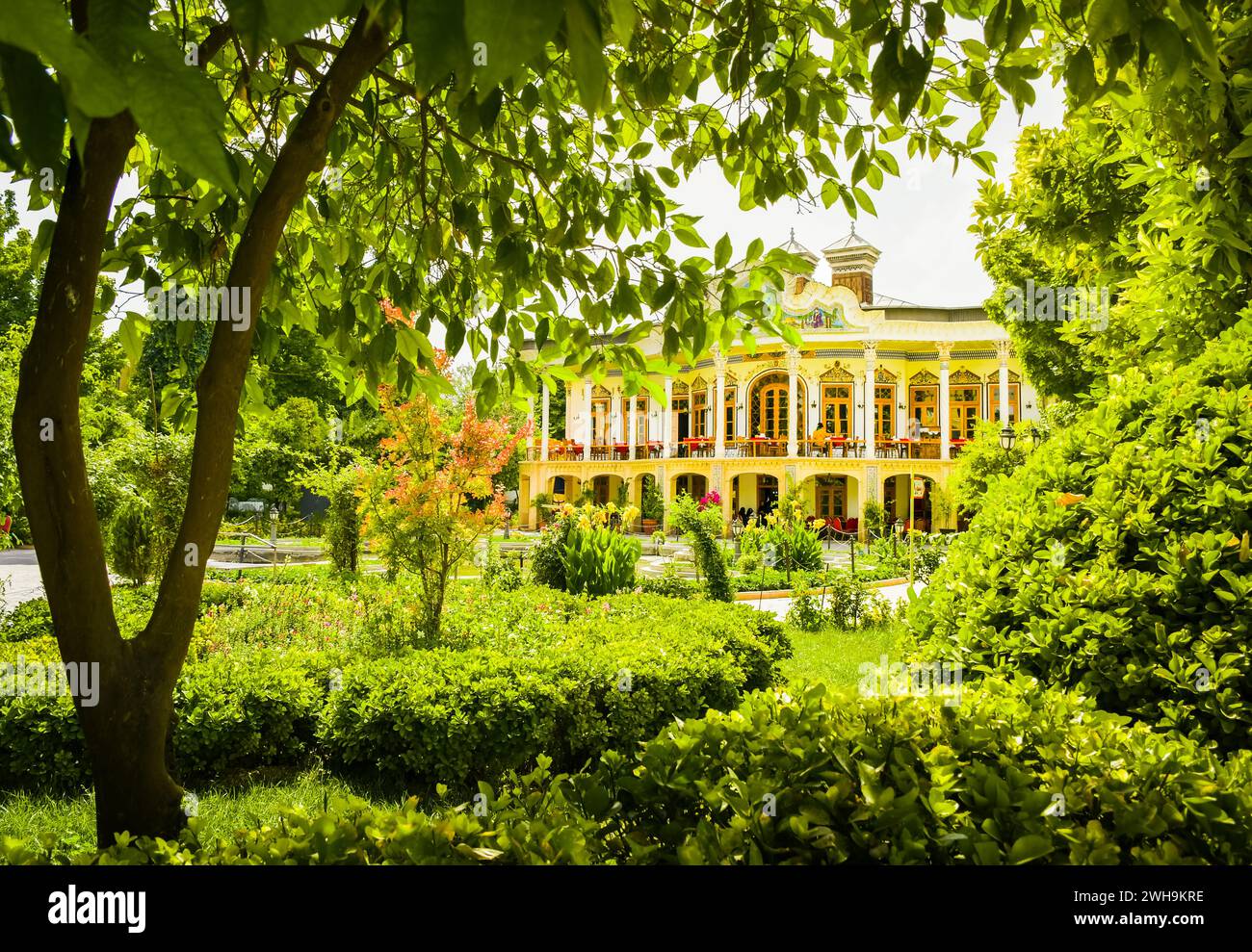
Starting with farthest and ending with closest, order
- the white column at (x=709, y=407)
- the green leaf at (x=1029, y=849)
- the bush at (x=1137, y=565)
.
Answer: the white column at (x=709, y=407), the bush at (x=1137, y=565), the green leaf at (x=1029, y=849)

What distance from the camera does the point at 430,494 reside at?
7.68m

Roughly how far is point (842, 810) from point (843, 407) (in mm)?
29891

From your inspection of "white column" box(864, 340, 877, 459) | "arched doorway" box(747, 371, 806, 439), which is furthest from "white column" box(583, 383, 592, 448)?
"white column" box(864, 340, 877, 459)

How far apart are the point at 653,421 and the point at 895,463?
10.6m

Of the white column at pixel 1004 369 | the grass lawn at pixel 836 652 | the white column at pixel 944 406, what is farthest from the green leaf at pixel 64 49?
the white column at pixel 944 406

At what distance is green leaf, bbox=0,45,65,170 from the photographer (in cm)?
78

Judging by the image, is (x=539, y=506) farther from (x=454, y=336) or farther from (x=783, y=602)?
(x=454, y=336)

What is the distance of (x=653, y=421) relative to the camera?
34.1 meters

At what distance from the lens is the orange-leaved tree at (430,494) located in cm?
764

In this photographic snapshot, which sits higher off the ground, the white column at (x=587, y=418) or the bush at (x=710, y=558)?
the white column at (x=587, y=418)

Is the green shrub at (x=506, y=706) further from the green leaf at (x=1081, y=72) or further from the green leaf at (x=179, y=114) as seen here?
the green leaf at (x=179, y=114)

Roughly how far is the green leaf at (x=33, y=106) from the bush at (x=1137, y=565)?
8.39 feet

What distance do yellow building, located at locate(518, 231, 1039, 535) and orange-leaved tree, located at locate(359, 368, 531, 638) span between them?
19666 millimetres

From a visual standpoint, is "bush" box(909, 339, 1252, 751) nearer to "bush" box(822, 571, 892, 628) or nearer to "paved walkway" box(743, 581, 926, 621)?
"bush" box(822, 571, 892, 628)
